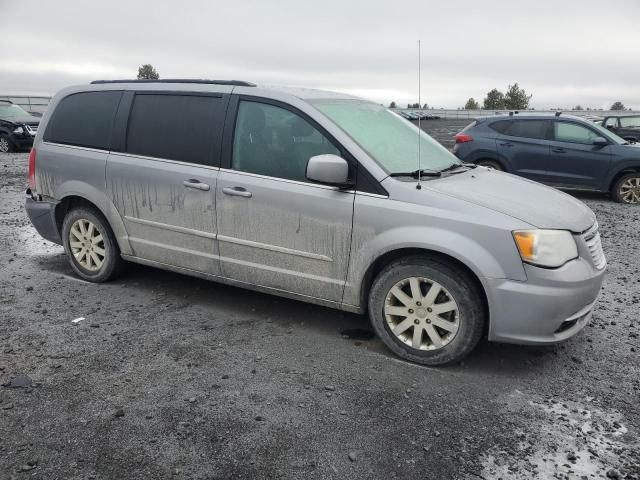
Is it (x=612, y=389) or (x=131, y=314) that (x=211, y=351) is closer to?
(x=131, y=314)

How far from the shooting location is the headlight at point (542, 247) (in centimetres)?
337

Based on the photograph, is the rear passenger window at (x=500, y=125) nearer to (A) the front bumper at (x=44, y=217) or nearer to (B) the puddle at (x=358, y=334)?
(B) the puddle at (x=358, y=334)

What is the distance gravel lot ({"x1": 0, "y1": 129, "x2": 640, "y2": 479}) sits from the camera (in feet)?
8.80

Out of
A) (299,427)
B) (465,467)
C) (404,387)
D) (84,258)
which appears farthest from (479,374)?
(84,258)

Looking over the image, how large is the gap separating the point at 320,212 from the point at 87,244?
263 centimetres

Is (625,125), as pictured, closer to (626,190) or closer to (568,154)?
(626,190)

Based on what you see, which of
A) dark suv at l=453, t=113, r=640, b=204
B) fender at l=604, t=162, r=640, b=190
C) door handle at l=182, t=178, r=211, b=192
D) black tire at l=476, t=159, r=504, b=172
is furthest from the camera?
black tire at l=476, t=159, r=504, b=172

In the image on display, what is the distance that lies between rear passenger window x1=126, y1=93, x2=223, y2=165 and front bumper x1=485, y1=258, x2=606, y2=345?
240cm

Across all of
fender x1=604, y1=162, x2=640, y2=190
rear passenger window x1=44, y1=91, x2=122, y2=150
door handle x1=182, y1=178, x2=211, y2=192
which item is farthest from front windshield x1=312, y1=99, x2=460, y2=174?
fender x1=604, y1=162, x2=640, y2=190

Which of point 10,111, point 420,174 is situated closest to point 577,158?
point 420,174

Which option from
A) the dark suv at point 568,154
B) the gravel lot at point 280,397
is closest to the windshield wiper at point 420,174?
the gravel lot at point 280,397

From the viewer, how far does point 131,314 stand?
4.54 m

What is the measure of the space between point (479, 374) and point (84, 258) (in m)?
3.82

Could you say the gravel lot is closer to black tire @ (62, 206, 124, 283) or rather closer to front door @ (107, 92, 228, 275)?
black tire @ (62, 206, 124, 283)
